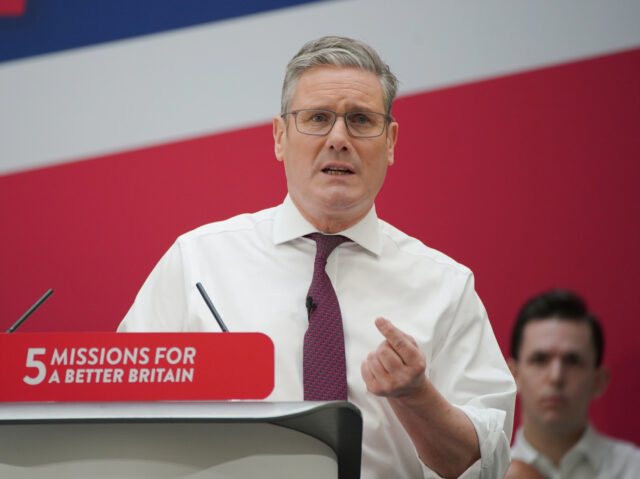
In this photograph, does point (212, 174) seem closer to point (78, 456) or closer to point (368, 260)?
point (368, 260)

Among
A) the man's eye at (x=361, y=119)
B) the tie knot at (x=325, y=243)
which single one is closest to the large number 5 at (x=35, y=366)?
the tie knot at (x=325, y=243)

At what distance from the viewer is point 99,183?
2371mm

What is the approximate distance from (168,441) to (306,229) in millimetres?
863

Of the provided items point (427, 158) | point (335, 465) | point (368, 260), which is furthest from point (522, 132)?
point (335, 465)

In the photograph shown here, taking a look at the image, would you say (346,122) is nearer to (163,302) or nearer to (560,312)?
(163,302)

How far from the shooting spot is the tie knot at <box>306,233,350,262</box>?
1782 millimetres

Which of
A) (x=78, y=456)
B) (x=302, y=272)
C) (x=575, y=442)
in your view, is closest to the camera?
(x=78, y=456)

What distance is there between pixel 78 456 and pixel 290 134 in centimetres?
101

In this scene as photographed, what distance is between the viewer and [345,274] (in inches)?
72.4

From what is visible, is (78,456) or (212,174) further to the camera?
(212,174)

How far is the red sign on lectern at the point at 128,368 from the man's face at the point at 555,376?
1.38 meters

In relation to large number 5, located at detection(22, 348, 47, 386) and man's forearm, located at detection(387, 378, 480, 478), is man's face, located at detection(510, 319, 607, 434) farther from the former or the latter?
large number 5, located at detection(22, 348, 47, 386)

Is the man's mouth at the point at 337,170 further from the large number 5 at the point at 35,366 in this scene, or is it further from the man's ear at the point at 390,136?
the large number 5 at the point at 35,366

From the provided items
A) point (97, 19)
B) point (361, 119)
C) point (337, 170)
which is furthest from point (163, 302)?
point (97, 19)
